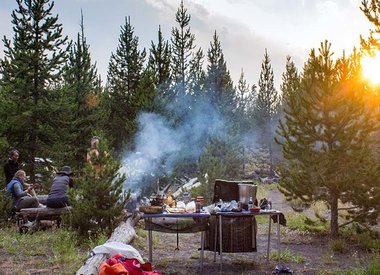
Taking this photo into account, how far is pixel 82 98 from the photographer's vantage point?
21.0m

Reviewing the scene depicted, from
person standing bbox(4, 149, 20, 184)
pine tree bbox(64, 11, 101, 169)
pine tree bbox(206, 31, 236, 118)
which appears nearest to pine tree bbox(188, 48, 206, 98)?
pine tree bbox(206, 31, 236, 118)

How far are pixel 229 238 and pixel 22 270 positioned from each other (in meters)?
3.68

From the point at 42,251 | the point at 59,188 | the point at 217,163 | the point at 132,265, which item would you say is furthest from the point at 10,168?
the point at 132,265

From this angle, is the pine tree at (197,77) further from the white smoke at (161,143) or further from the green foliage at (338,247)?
the green foliage at (338,247)

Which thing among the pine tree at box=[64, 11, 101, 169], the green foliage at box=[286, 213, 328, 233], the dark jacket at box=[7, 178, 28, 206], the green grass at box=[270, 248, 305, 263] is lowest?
the green foliage at box=[286, 213, 328, 233]

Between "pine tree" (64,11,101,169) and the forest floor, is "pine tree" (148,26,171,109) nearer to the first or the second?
"pine tree" (64,11,101,169)

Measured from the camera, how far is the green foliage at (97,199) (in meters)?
8.84

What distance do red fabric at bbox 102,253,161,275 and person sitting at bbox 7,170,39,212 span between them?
20.8ft

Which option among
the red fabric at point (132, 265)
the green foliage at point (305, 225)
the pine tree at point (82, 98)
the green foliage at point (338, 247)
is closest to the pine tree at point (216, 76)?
the pine tree at point (82, 98)

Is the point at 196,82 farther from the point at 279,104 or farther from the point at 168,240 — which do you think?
the point at 168,240

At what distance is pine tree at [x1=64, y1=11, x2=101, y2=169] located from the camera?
20.3 m

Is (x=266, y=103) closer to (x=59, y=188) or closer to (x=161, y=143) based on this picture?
(x=161, y=143)

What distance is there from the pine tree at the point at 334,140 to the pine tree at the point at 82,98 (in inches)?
472

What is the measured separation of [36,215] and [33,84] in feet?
27.2
